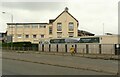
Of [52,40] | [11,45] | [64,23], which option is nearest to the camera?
[52,40]

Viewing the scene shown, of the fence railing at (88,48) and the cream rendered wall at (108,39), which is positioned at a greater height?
the cream rendered wall at (108,39)

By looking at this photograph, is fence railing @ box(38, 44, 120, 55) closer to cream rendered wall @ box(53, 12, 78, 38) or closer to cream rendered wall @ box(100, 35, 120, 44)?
cream rendered wall @ box(100, 35, 120, 44)

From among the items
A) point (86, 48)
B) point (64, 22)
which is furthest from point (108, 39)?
point (64, 22)

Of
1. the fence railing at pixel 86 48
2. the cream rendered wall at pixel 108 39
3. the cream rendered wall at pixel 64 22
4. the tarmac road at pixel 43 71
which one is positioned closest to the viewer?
the tarmac road at pixel 43 71

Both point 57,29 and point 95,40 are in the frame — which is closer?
point 95,40

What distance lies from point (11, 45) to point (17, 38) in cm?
1876

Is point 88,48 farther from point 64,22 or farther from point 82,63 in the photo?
point 64,22

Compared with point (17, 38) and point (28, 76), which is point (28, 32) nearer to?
point (17, 38)

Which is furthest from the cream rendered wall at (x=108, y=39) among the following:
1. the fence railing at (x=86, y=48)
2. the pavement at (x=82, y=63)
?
the pavement at (x=82, y=63)

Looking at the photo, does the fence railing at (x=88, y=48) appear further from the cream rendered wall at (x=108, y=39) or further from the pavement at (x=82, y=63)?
the pavement at (x=82, y=63)

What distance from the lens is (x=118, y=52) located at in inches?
1721

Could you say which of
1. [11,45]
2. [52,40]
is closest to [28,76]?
[52,40]

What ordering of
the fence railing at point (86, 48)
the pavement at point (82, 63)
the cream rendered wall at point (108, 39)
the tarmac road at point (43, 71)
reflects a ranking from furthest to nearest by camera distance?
the cream rendered wall at point (108, 39) → the fence railing at point (86, 48) → the pavement at point (82, 63) → the tarmac road at point (43, 71)

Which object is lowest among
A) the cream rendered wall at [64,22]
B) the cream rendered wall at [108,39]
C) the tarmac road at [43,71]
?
the tarmac road at [43,71]
